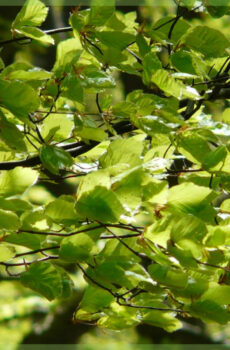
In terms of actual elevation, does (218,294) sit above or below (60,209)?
below

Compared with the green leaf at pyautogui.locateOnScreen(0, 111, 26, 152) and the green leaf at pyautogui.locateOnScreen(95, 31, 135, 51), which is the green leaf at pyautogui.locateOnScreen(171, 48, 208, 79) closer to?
the green leaf at pyautogui.locateOnScreen(95, 31, 135, 51)

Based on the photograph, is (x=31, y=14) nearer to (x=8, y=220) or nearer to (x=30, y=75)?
(x=30, y=75)

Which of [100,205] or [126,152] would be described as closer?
[100,205]

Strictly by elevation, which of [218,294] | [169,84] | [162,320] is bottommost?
[162,320]

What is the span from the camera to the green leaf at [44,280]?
77cm

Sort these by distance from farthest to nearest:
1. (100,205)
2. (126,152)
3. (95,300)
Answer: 1. (95,300)
2. (126,152)
3. (100,205)

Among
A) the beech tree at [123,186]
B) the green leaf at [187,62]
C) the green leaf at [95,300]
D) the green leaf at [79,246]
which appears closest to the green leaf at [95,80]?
the beech tree at [123,186]

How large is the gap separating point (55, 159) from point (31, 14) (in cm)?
25

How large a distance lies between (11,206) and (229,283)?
353 millimetres

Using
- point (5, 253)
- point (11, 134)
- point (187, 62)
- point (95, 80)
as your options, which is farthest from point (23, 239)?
point (187, 62)

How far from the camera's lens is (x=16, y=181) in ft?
2.45

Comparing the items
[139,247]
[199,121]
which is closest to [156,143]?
[199,121]

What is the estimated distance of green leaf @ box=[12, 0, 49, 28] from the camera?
86 cm

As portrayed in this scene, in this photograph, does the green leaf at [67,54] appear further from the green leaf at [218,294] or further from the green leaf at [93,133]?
the green leaf at [218,294]
